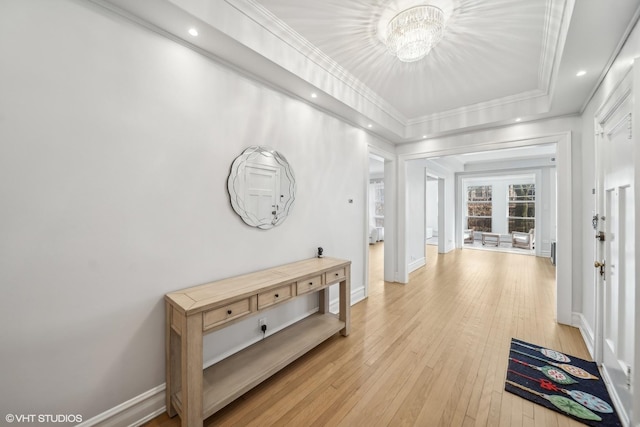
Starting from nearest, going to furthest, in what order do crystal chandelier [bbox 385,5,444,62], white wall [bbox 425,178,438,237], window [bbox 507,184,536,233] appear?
1. crystal chandelier [bbox 385,5,444,62]
2. window [bbox 507,184,536,233]
3. white wall [bbox 425,178,438,237]

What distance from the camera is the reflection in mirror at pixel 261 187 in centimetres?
218

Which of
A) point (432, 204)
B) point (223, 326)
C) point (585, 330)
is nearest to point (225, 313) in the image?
point (223, 326)

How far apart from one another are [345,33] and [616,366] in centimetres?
335

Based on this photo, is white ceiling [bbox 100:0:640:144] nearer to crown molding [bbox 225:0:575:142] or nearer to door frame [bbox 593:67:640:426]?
crown molding [bbox 225:0:575:142]

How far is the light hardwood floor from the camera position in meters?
1.69

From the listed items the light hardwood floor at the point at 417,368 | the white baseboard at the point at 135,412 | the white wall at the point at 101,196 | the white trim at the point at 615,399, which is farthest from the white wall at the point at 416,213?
the white baseboard at the point at 135,412

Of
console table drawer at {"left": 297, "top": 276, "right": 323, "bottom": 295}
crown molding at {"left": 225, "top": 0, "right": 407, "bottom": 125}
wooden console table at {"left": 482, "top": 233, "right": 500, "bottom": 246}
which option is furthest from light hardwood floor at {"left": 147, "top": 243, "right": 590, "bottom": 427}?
wooden console table at {"left": 482, "top": 233, "right": 500, "bottom": 246}

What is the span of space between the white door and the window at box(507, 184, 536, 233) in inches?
310

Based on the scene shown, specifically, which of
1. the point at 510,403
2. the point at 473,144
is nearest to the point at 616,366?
the point at 510,403

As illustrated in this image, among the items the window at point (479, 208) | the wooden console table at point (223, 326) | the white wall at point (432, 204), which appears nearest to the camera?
the wooden console table at point (223, 326)

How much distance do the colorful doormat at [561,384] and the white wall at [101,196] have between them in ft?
8.00

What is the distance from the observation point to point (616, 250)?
5.87 ft

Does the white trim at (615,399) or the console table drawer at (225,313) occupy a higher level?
the console table drawer at (225,313)

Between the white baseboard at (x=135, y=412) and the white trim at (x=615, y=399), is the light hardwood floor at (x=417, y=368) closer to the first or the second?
the white baseboard at (x=135, y=412)
